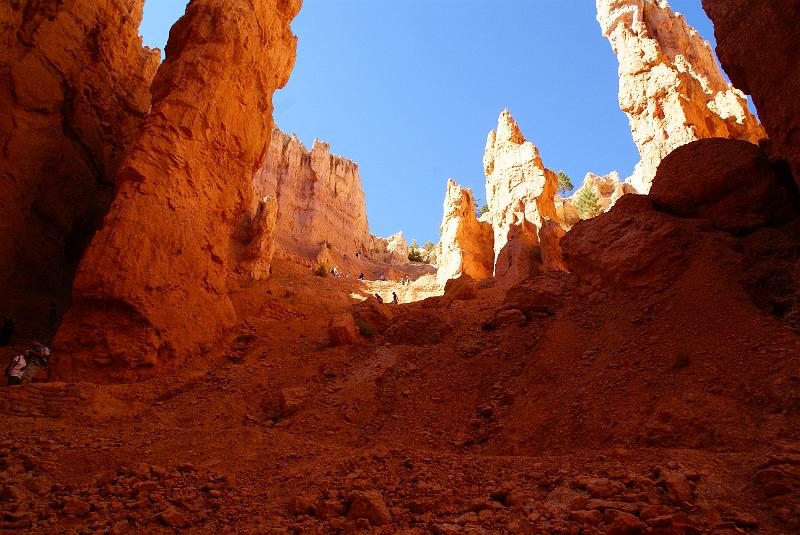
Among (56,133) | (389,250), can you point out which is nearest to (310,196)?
(389,250)

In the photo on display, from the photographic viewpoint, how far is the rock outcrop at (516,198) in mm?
22453

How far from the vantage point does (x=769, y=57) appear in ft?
23.6

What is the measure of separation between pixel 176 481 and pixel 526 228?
876 inches

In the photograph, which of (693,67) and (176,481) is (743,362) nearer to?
(176,481)

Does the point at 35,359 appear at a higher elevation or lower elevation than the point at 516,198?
lower

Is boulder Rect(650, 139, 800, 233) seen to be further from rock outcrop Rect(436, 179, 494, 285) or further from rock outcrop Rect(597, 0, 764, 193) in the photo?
rock outcrop Rect(436, 179, 494, 285)

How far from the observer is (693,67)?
33.5 m

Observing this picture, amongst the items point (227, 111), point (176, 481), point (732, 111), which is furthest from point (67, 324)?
point (732, 111)

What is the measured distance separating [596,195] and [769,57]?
4391 centimetres

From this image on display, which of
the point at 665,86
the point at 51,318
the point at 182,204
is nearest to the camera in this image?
the point at 182,204

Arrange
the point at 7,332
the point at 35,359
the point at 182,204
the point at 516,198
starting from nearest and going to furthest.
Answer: the point at 35,359 → the point at 182,204 → the point at 7,332 → the point at 516,198

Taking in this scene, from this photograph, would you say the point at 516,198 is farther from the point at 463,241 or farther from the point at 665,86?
the point at 665,86

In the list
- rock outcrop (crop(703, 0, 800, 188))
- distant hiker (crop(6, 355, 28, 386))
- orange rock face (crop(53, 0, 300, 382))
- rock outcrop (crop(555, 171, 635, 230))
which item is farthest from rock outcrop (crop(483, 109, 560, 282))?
distant hiker (crop(6, 355, 28, 386))

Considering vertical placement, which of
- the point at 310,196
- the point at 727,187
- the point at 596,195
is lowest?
the point at 727,187
